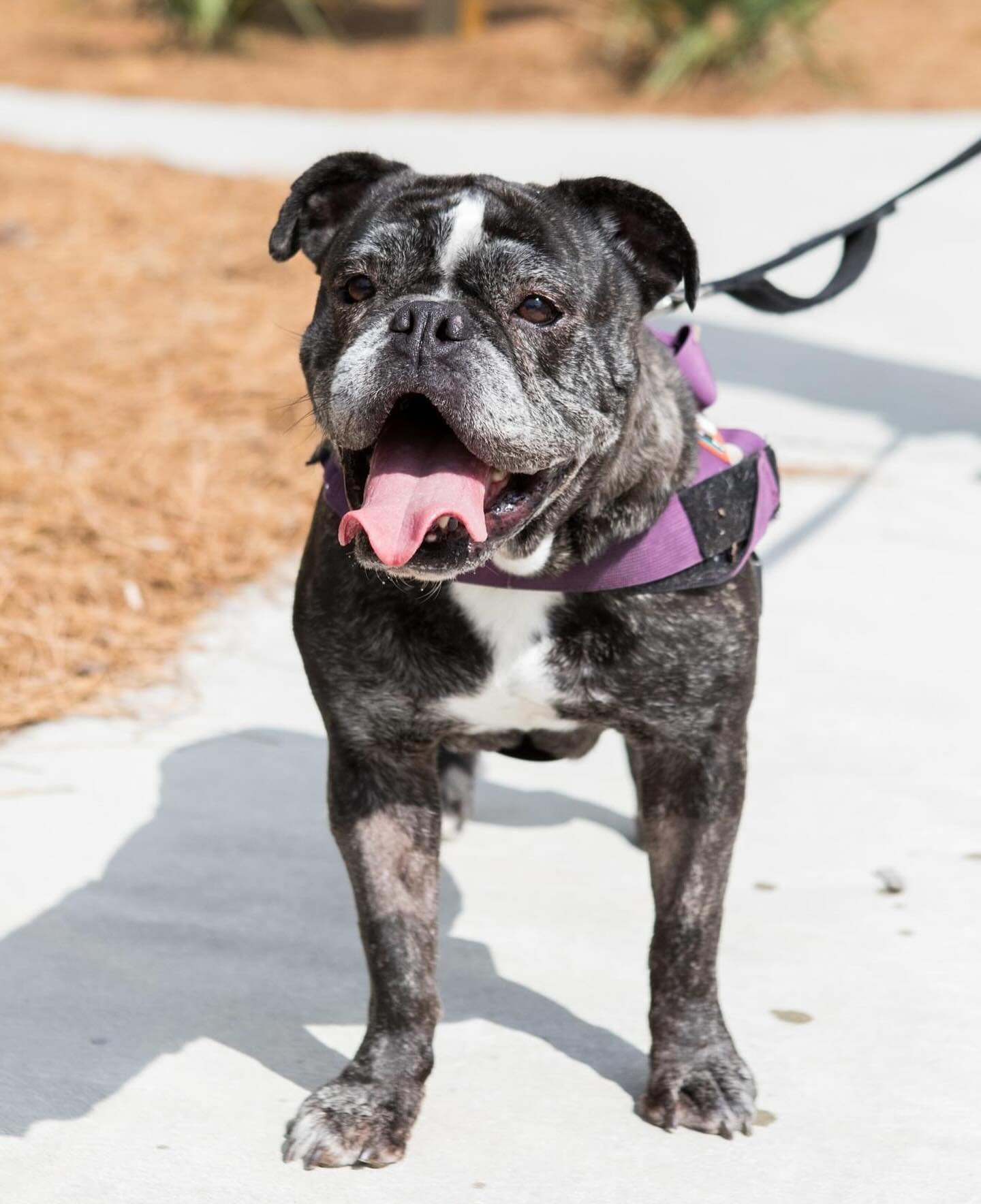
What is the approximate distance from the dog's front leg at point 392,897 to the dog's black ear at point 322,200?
0.91m

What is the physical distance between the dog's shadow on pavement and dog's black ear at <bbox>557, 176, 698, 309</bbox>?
4.66 ft

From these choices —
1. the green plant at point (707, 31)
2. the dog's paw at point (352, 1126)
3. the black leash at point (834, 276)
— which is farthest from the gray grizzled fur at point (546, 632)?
the green plant at point (707, 31)

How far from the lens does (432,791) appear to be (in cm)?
308

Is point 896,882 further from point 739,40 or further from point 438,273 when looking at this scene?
point 739,40

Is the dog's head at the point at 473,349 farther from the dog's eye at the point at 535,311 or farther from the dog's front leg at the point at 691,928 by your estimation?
the dog's front leg at the point at 691,928

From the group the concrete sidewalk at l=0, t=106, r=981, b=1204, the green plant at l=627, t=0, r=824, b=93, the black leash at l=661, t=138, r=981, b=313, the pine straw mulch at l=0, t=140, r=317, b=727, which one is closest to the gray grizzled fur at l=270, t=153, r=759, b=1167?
the concrete sidewalk at l=0, t=106, r=981, b=1204

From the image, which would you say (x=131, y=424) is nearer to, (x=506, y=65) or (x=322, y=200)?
(x=322, y=200)

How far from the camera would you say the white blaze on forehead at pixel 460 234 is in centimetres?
277

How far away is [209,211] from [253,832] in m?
7.27

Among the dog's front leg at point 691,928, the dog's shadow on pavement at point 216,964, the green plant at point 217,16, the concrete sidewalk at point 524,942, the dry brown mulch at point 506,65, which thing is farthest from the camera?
the green plant at point 217,16

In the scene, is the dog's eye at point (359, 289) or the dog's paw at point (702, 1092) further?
the dog's paw at point (702, 1092)

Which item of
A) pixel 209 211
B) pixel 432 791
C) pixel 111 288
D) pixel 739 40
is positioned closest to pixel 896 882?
pixel 432 791

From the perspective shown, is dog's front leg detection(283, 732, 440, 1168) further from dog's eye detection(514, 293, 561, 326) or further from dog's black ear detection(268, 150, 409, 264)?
dog's black ear detection(268, 150, 409, 264)

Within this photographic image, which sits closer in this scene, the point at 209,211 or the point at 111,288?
the point at 111,288
